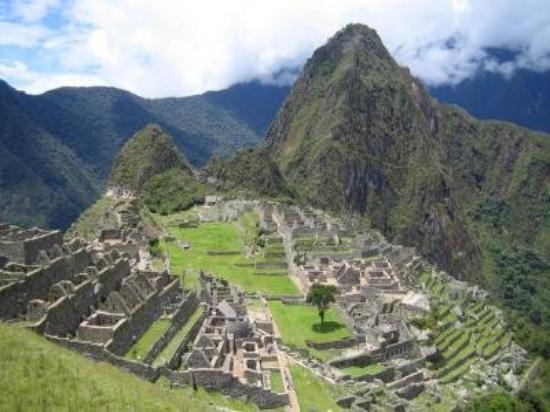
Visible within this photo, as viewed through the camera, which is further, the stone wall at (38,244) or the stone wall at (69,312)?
the stone wall at (38,244)

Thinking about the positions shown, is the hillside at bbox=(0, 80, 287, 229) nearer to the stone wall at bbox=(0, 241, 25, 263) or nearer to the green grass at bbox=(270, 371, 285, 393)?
the stone wall at bbox=(0, 241, 25, 263)

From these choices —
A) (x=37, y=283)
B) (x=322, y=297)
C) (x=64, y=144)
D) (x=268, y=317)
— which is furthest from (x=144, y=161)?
(x=37, y=283)

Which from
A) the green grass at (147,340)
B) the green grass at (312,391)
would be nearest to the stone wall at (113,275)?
the green grass at (147,340)

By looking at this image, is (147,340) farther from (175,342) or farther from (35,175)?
(35,175)

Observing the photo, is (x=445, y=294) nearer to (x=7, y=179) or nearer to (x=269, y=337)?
(x=269, y=337)

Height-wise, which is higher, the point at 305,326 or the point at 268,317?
the point at 268,317

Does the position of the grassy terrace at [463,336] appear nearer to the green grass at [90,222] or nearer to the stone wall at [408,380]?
the stone wall at [408,380]

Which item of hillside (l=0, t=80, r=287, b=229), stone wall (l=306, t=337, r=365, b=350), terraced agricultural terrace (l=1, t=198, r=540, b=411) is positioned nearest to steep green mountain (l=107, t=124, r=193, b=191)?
hillside (l=0, t=80, r=287, b=229)
